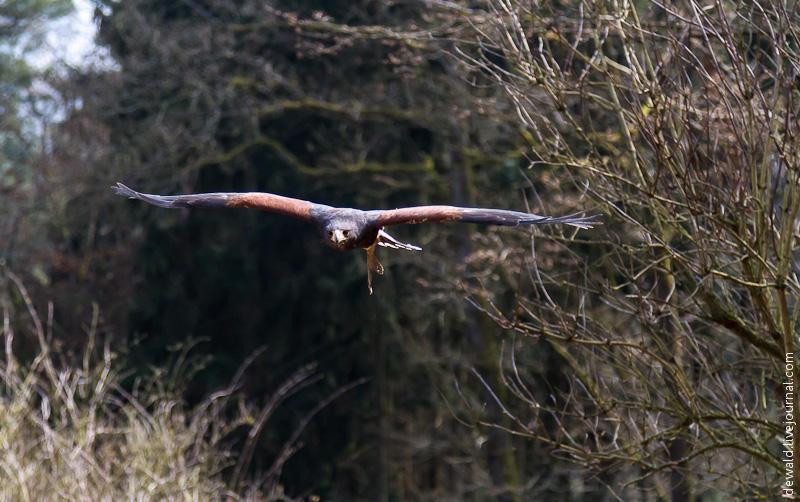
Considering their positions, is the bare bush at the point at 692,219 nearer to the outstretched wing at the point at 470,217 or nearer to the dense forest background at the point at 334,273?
the dense forest background at the point at 334,273

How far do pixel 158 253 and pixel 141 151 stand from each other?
10.6 feet

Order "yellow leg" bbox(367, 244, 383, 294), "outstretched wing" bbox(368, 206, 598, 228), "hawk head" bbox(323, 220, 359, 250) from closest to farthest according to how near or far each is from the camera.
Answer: "outstretched wing" bbox(368, 206, 598, 228) < "hawk head" bbox(323, 220, 359, 250) < "yellow leg" bbox(367, 244, 383, 294)

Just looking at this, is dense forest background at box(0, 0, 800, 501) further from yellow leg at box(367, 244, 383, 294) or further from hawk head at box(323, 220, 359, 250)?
hawk head at box(323, 220, 359, 250)

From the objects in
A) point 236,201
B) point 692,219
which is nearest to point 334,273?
point 236,201

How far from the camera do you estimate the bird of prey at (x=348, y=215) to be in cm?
516

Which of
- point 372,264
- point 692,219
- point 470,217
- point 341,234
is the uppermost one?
point 470,217

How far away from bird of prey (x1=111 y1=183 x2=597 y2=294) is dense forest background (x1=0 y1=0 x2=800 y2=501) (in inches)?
43.8

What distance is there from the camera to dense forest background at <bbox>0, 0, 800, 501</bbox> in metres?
6.67

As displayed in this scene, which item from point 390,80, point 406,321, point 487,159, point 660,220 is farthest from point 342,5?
point 660,220

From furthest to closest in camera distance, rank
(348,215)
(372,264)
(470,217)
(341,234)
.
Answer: (372,264)
(348,215)
(341,234)
(470,217)

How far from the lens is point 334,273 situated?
59.7ft

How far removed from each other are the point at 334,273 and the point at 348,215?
41.4 ft

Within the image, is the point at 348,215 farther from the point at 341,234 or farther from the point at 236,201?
the point at 236,201

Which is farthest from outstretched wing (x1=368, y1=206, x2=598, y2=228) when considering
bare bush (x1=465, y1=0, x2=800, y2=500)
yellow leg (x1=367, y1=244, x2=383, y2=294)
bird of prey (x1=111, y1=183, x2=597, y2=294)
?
bare bush (x1=465, y1=0, x2=800, y2=500)
